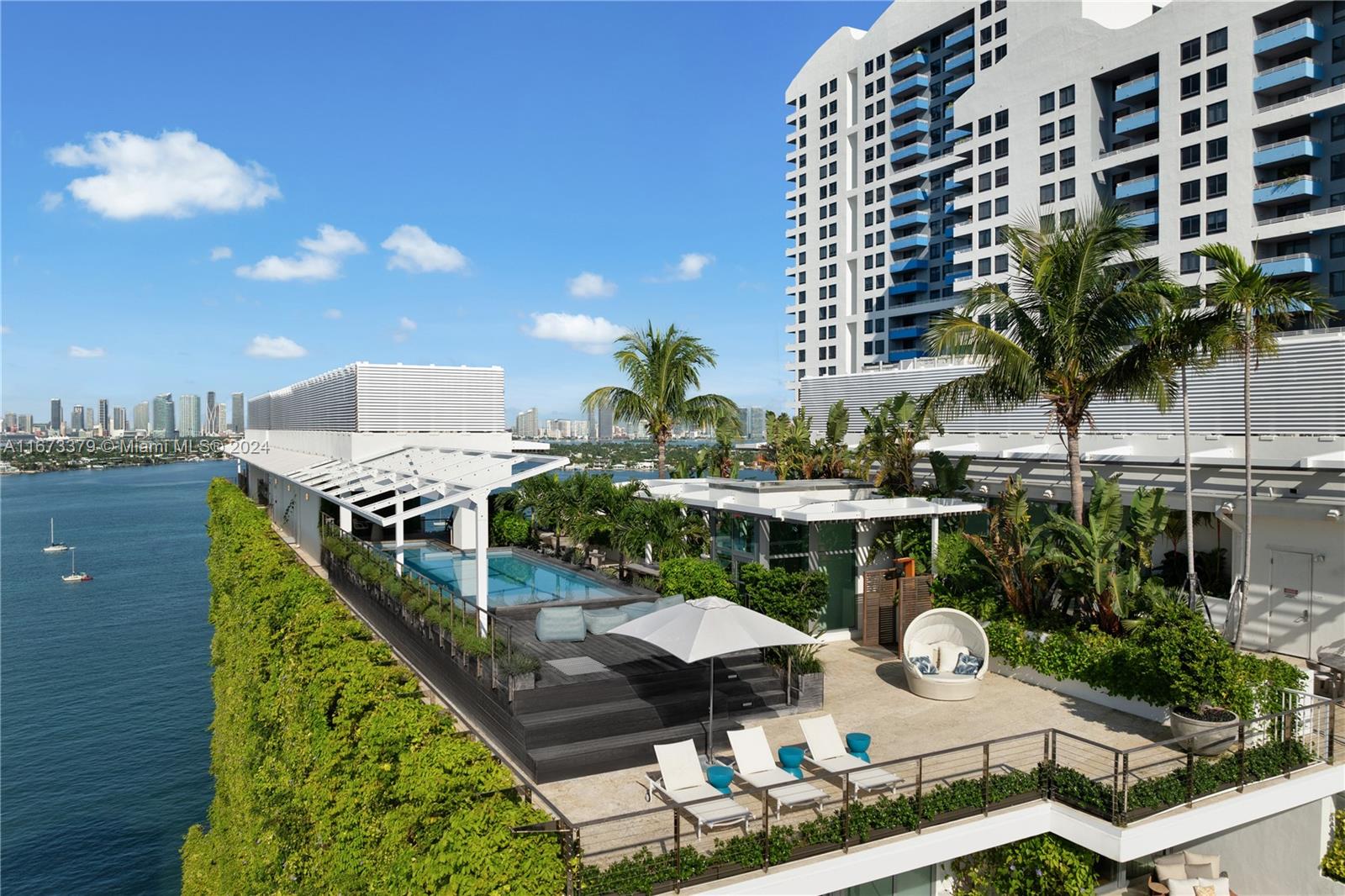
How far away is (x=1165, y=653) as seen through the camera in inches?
504

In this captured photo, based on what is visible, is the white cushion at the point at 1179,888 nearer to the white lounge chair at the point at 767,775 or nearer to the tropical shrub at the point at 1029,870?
the tropical shrub at the point at 1029,870

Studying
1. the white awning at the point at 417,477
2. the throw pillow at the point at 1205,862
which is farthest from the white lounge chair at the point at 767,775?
the white awning at the point at 417,477

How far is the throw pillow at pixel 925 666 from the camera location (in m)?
15.4

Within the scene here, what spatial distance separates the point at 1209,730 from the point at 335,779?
11.9 metres

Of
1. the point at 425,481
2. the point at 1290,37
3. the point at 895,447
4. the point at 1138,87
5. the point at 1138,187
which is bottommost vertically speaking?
the point at 425,481

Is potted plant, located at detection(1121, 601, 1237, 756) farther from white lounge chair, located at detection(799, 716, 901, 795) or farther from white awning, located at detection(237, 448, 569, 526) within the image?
white awning, located at detection(237, 448, 569, 526)

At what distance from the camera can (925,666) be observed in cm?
1562

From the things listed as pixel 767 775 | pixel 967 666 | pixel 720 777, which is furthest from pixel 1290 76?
pixel 720 777

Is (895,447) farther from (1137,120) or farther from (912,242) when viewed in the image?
(912,242)

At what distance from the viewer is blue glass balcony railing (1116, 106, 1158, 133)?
48.6 m

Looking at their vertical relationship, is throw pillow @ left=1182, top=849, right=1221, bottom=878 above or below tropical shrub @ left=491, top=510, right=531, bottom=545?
below

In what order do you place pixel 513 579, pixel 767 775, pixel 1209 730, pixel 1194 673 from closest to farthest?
pixel 767 775 → pixel 1209 730 → pixel 1194 673 → pixel 513 579

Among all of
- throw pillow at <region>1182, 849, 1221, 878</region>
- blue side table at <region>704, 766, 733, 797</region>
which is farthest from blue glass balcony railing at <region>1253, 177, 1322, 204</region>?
blue side table at <region>704, 766, 733, 797</region>

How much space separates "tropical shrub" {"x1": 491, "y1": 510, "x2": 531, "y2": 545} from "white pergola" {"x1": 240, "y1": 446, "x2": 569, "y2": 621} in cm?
302
